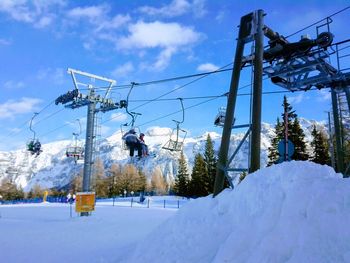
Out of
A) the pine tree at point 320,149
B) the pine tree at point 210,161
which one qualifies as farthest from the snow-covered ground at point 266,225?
the pine tree at point 210,161

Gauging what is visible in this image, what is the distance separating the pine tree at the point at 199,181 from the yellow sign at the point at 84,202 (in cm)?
4183

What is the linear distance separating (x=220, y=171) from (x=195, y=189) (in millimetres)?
57635

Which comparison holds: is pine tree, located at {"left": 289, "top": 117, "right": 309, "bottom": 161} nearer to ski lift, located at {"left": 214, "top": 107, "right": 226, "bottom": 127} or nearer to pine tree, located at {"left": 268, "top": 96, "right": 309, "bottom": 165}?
pine tree, located at {"left": 268, "top": 96, "right": 309, "bottom": 165}

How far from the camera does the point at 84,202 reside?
82.2ft

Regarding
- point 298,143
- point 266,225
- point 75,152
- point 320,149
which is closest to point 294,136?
point 298,143

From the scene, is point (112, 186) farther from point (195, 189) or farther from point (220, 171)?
point (220, 171)

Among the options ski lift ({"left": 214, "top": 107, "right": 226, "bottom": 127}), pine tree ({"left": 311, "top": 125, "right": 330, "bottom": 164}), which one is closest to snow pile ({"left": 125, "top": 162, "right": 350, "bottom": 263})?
ski lift ({"left": 214, "top": 107, "right": 226, "bottom": 127})

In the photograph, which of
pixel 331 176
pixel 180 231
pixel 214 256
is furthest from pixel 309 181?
pixel 180 231

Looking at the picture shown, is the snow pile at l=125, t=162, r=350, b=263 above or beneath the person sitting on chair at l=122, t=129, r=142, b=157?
beneath

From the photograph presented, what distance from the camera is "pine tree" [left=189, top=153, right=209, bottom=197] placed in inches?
2611

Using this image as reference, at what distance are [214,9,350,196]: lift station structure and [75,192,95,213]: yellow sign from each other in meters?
15.1

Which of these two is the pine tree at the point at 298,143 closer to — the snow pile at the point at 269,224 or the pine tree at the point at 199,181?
the pine tree at the point at 199,181

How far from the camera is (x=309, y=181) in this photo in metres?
7.41

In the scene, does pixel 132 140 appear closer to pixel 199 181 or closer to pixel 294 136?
pixel 294 136
